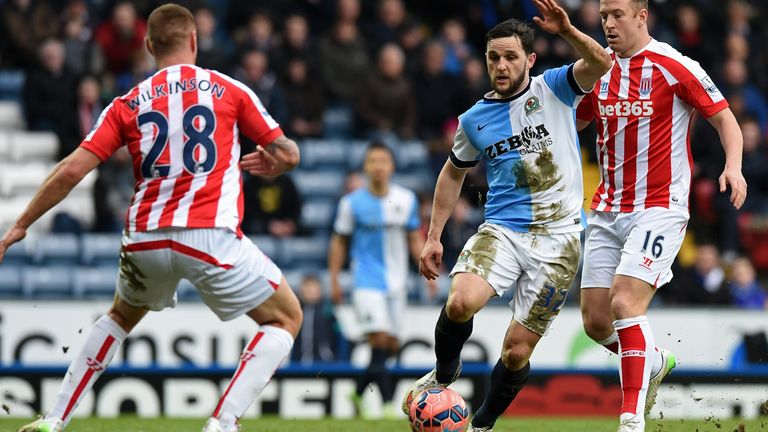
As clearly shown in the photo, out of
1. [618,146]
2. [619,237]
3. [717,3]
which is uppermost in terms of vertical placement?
[717,3]

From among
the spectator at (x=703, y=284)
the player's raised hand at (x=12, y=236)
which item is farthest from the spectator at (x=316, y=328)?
the player's raised hand at (x=12, y=236)

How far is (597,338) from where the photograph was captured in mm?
7867

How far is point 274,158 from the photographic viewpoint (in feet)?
22.8

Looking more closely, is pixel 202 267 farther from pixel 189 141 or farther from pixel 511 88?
pixel 511 88

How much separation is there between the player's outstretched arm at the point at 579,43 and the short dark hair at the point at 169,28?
6.39 ft

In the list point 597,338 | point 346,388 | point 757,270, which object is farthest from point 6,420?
point 757,270

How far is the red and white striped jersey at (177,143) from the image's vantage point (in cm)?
676

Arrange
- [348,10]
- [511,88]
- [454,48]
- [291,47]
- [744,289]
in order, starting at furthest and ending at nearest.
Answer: [454,48] < [348,10] < [291,47] < [744,289] < [511,88]

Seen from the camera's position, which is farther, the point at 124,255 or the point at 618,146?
the point at 618,146

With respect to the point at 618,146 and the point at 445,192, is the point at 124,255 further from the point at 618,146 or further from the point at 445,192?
the point at 618,146

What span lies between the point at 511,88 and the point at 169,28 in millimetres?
2033

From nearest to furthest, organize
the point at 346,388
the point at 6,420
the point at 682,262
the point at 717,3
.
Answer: the point at 6,420 → the point at 346,388 → the point at 682,262 → the point at 717,3

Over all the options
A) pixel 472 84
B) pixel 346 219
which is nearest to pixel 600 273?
pixel 346 219

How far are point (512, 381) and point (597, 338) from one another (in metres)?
0.71
